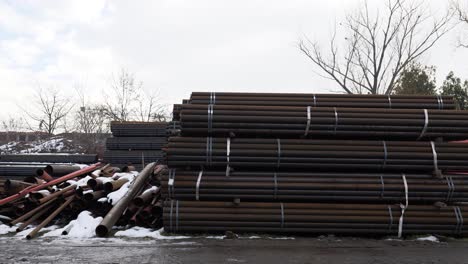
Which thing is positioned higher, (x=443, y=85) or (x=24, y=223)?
(x=443, y=85)

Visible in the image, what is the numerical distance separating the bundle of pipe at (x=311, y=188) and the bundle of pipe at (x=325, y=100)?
54.5 inches

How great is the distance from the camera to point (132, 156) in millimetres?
15195

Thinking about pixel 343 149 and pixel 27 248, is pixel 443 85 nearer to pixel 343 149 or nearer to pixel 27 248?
pixel 343 149

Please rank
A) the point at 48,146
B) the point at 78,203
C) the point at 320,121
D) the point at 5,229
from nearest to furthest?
the point at 320,121 → the point at 5,229 → the point at 78,203 → the point at 48,146

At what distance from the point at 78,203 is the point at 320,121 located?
4.91 m

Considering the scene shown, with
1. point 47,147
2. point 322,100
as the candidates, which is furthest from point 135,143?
point 47,147

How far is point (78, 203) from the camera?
8.02m

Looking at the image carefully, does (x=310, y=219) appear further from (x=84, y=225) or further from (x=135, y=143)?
(x=135, y=143)

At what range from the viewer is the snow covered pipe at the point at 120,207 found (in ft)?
22.0

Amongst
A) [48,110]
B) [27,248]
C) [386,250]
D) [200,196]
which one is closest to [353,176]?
[386,250]

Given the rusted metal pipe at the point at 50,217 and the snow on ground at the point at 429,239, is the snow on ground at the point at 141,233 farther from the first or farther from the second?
the snow on ground at the point at 429,239

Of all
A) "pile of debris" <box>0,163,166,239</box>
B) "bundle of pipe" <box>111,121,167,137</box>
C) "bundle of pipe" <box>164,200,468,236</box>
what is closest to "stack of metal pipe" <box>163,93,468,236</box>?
"bundle of pipe" <box>164,200,468,236</box>

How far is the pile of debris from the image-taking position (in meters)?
7.42

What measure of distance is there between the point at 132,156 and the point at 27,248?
362 inches
